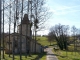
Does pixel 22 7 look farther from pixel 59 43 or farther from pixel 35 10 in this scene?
pixel 59 43

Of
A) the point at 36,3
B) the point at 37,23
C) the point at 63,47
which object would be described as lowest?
the point at 63,47

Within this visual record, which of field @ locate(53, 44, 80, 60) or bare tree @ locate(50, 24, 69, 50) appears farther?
bare tree @ locate(50, 24, 69, 50)

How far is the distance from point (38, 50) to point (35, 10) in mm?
28093

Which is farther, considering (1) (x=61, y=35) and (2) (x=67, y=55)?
(1) (x=61, y=35)

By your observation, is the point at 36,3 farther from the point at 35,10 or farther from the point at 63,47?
the point at 63,47

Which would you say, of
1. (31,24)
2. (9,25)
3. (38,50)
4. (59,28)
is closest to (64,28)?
(59,28)

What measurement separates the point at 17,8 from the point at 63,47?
259 ft

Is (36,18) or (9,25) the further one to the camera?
(36,18)

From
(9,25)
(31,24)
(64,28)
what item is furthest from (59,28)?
(9,25)

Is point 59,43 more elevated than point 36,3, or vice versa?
point 36,3

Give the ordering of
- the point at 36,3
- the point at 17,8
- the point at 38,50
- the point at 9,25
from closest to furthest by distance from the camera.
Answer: the point at 17,8
the point at 9,25
the point at 36,3
the point at 38,50

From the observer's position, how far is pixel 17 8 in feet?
106

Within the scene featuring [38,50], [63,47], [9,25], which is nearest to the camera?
[9,25]

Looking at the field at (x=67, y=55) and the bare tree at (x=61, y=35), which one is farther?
the bare tree at (x=61, y=35)
